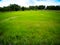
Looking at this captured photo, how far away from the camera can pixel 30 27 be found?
8.39 ft

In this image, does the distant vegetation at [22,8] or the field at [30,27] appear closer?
the field at [30,27]

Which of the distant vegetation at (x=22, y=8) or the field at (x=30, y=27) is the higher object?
the distant vegetation at (x=22, y=8)

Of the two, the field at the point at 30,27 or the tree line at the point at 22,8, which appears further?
the tree line at the point at 22,8

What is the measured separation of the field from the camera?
8.02ft

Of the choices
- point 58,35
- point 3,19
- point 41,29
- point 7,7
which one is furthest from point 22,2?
point 58,35

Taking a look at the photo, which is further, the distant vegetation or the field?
the distant vegetation

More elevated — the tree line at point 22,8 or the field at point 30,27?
the tree line at point 22,8

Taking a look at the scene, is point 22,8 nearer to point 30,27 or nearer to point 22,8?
point 22,8

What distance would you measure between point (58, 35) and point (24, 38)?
59 centimetres

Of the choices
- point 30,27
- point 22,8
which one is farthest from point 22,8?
point 30,27

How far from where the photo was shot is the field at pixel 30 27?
8.02 ft

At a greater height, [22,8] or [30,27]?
[22,8]

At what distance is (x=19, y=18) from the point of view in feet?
8.76

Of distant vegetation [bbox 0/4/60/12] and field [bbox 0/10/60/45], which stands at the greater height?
distant vegetation [bbox 0/4/60/12]
